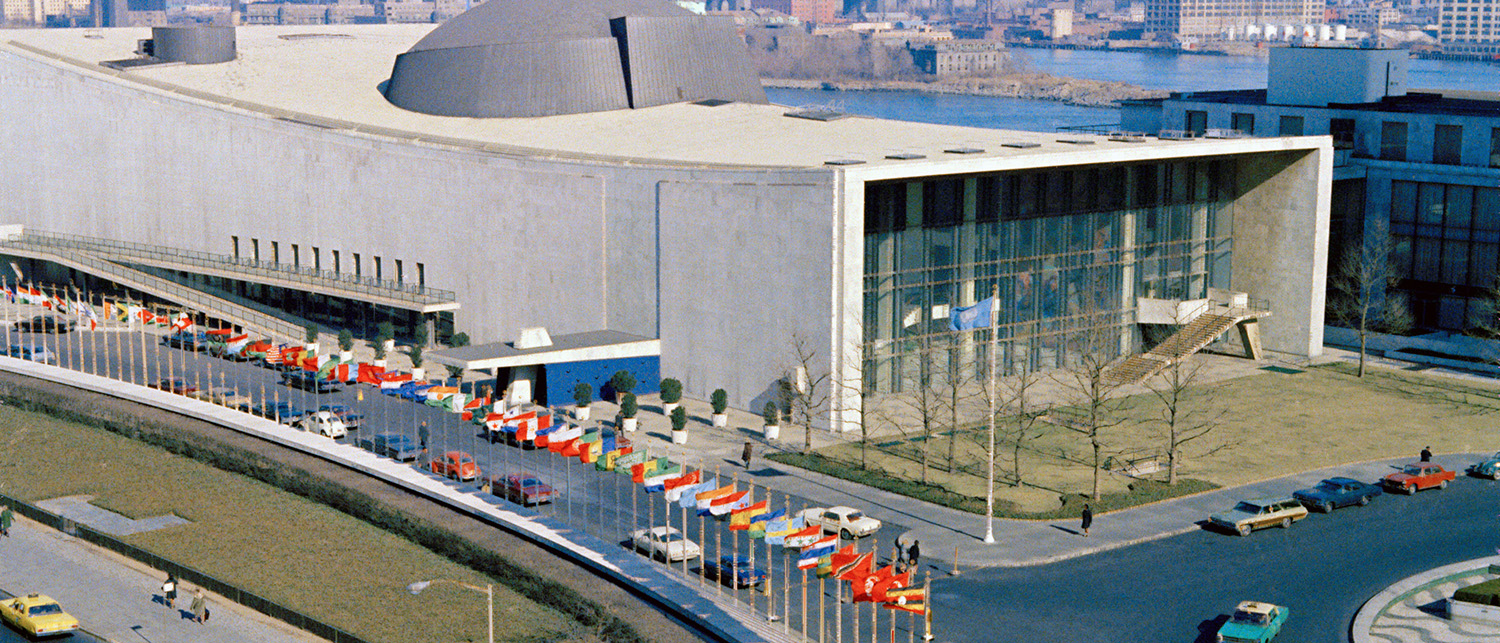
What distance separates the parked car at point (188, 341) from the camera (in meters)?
95.4

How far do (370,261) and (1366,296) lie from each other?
54.2 m

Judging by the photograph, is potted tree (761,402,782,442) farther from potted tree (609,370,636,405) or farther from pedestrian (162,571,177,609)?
pedestrian (162,571,177,609)

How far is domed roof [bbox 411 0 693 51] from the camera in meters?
107

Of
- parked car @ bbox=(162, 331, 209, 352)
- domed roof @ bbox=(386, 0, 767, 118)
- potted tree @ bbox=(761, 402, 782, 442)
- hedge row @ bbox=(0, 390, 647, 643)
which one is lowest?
hedge row @ bbox=(0, 390, 647, 643)

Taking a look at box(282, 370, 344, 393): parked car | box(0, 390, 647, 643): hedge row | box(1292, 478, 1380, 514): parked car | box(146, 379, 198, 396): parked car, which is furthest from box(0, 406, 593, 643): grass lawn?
box(1292, 478, 1380, 514): parked car

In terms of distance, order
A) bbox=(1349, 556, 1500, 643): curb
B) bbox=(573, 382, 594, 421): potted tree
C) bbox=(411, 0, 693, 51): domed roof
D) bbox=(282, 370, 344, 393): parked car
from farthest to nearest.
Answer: bbox=(411, 0, 693, 51): domed roof
bbox=(282, 370, 344, 393): parked car
bbox=(573, 382, 594, 421): potted tree
bbox=(1349, 556, 1500, 643): curb

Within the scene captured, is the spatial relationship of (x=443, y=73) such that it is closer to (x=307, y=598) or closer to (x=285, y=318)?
(x=285, y=318)

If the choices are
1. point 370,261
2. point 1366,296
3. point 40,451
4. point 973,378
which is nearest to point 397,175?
point 370,261

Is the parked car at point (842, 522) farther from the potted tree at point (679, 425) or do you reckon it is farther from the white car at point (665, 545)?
the potted tree at point (679, 425)

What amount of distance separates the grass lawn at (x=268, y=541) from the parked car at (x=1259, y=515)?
24.2m

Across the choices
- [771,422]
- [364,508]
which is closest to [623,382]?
[771,422]

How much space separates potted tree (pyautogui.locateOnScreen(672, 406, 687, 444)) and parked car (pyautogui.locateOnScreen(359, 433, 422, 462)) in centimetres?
1069

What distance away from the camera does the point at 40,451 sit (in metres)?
77.9

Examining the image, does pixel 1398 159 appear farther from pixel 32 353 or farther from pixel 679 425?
pixel 32 353
